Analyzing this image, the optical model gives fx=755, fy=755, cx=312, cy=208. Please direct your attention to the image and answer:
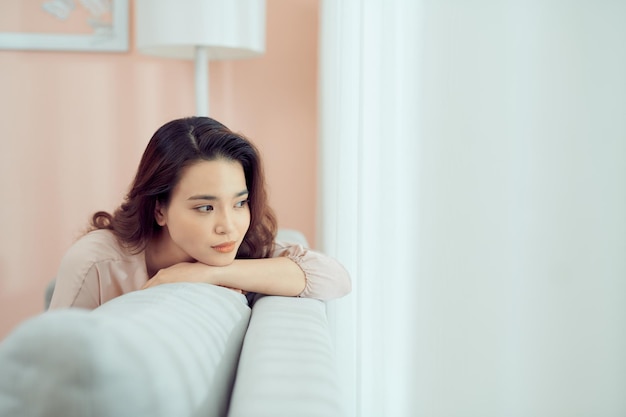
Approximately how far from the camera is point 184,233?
4.58 feet

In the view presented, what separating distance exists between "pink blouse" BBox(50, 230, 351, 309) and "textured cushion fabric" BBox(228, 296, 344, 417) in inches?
17.8

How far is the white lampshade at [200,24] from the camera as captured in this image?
2.56 metres

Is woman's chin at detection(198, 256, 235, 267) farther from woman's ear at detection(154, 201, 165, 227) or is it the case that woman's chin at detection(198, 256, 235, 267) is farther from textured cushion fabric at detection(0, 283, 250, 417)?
textured cushion fabric at detection(0, 283, 250, 417)

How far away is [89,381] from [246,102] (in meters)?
2.70

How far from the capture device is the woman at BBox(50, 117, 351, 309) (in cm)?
139

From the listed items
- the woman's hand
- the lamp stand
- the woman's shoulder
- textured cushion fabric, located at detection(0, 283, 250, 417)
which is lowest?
the woman's hand

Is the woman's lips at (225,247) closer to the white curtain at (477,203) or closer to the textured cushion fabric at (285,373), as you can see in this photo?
the textured cushion fabric at (285,373)

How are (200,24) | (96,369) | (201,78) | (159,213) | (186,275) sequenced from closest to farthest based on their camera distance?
1. (96,369)
2. (186,275)
3. (159,213)
4. (200,24)
5. (201,78)

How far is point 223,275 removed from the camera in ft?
4.65

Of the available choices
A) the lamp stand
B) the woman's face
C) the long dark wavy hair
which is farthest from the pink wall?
the woman's face

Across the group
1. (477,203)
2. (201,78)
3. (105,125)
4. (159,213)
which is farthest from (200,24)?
(159,213)

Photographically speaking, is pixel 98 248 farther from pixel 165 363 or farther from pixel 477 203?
pixel 477 203

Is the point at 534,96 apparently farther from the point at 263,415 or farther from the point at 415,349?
the point at 263,415

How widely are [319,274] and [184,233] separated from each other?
309mm
